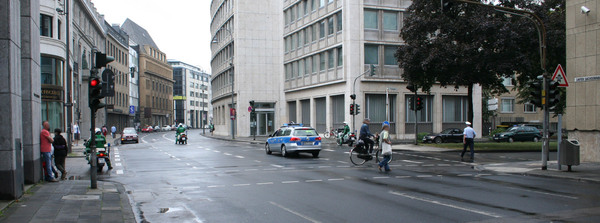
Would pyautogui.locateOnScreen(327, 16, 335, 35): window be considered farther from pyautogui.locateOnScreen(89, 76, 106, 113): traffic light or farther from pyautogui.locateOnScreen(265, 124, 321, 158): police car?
pyautogui.locateOnScreen(89, 76, 106, 113): traffic light

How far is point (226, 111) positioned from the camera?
222ft

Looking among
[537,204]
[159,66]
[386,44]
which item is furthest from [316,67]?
[159,66]

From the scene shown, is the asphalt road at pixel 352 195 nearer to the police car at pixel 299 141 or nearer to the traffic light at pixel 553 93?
the traffic light at pixel 553 93

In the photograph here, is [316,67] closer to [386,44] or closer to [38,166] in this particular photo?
[386,44]

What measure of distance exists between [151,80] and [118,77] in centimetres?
3420

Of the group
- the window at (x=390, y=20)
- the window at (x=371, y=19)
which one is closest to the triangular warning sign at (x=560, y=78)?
the window at (x=371, y=19)

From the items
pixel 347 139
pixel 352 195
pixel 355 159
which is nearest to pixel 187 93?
pixel 347 139

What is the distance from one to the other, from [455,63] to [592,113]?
10344 mm

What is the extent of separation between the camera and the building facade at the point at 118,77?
74.4m

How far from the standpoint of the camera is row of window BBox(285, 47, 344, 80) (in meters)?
44.8

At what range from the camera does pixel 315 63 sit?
4947cm

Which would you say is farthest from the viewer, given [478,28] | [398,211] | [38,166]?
[478,28]

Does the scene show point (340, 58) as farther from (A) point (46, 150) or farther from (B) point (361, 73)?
(A) point (46, 150)

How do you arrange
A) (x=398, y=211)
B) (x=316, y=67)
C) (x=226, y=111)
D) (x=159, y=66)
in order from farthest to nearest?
1. (x=159, y=66)
2. (x=226, y=111)
3. (x=316, y=67)
4. (x=398, y=211)
